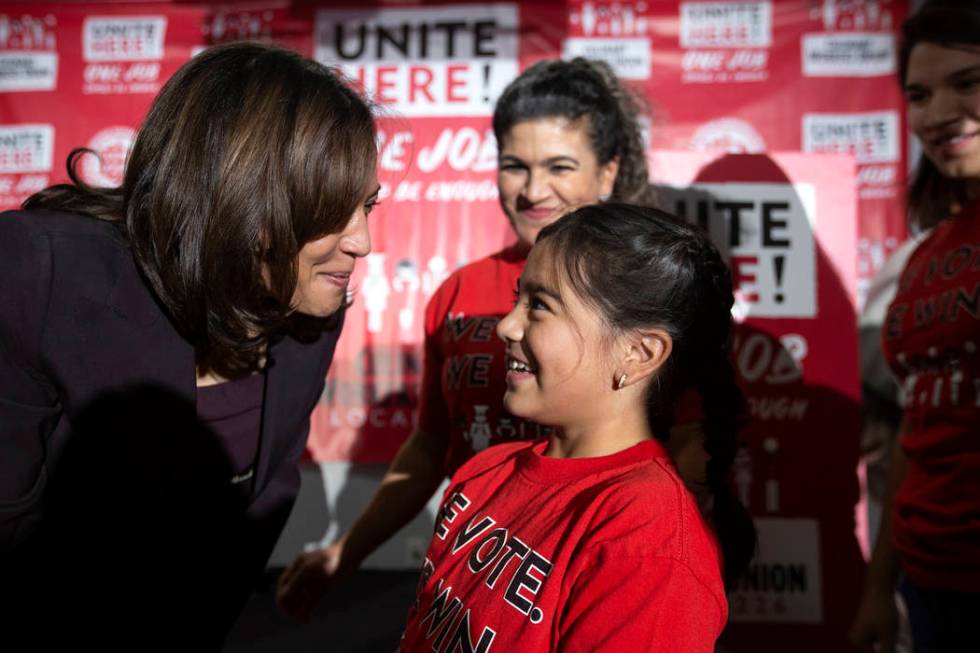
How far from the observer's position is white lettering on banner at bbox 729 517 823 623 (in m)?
2.62

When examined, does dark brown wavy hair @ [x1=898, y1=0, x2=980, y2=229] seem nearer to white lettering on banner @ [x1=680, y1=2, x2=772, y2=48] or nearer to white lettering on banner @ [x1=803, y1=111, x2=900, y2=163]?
white lettering on banner @ [x1=803, y1=111, x2=900, y2=163]

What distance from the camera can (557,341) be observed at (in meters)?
1.11

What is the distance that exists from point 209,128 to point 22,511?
63cm

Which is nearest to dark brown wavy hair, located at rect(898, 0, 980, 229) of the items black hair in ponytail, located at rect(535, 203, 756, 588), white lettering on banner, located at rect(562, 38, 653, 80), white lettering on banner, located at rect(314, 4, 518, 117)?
black hair in ponytail, located at rect(535, 203, 756, 588)

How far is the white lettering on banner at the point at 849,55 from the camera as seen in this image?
334 cm

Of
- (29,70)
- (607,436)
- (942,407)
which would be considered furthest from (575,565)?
(29,70)

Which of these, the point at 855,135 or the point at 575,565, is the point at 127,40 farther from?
the point at 575,565

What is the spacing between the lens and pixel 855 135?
338 centimetres

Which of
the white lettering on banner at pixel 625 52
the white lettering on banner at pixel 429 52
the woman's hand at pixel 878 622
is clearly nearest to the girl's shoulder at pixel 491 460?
the woman's hand at pixel 878 622

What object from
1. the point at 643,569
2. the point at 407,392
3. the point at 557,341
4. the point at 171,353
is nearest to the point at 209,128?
the point at 171,353

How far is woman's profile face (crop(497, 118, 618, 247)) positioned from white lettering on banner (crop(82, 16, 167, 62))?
2.59 m

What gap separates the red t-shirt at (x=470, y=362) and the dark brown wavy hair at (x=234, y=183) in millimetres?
470

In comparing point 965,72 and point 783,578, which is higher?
point 965,72

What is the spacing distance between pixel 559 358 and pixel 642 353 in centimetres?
13
